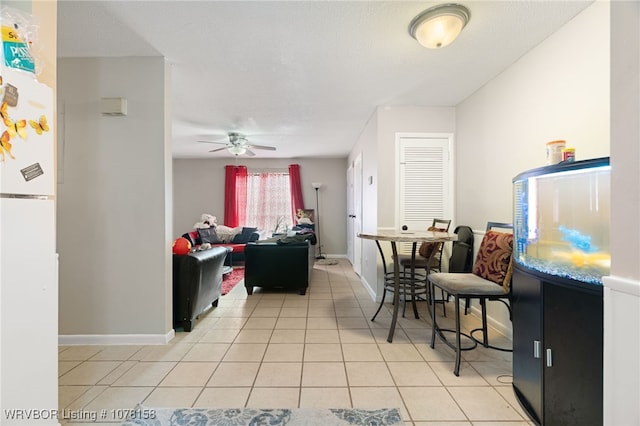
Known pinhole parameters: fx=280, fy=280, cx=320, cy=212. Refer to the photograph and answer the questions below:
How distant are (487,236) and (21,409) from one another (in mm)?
2892

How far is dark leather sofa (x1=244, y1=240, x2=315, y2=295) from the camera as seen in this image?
376 centimetres

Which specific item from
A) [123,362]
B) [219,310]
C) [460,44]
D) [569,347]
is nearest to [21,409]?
[123,362]

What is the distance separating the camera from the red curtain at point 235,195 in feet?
21.8

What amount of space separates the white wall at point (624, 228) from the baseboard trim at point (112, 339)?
8.92 feet

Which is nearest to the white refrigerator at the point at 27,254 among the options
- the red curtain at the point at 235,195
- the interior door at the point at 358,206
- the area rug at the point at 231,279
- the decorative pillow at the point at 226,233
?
the area rug at the point at 231,279

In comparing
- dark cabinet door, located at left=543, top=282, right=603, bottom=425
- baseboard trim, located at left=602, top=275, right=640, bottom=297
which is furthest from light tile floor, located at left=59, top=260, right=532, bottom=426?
baseboard trim, located at left=602, top=275, right=640, bottom=297

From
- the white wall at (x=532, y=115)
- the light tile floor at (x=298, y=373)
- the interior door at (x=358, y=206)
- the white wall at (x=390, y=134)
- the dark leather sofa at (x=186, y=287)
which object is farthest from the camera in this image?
the interior door at (x=358, y=206)

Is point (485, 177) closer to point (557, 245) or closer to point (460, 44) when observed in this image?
point (460, 44)

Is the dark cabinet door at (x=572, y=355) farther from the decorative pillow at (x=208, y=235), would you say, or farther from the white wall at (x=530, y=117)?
the decorative pillow at (x=208, y=235)

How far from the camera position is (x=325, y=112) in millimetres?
3635

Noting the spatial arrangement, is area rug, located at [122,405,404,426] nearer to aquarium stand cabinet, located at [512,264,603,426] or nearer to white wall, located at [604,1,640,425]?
aquarium stand cabinet, located at [512,264,603,426]

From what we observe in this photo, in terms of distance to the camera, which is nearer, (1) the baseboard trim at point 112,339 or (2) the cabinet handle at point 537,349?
(2) the cabinet handle at point 537,349

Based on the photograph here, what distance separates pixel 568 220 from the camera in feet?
4.19

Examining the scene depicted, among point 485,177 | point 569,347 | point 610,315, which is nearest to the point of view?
point 610,315
